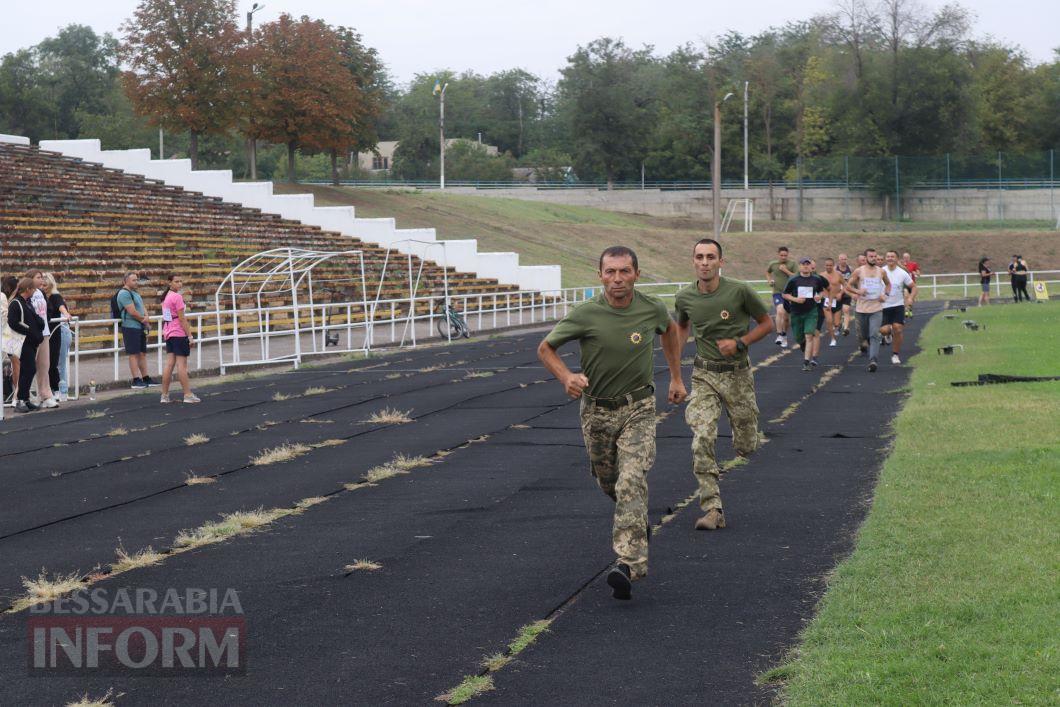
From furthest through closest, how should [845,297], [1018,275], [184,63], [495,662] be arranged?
[184,63] → [1018,275] → [845,297] → [495,662]

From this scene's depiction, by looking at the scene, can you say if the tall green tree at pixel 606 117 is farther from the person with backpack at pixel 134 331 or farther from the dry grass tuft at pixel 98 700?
the dry grass tuft at pixel 98 700

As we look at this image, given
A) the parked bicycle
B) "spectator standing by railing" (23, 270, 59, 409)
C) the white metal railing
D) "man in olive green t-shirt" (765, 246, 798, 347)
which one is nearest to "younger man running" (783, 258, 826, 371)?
"man in olive green t-shirt" (765, 246, 798, 347)

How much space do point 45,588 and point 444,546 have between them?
8.09 ft

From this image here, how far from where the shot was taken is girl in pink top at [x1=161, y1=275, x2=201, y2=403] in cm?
1827

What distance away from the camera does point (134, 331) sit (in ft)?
69.4

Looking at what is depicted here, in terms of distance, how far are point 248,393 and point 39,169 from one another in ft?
82.2

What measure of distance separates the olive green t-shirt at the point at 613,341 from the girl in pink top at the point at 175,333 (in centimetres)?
1200

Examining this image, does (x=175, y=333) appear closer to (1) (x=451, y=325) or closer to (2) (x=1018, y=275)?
(1) (x=451, y=325)

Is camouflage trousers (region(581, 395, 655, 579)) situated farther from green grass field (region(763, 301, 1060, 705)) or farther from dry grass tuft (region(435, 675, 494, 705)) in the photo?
dry grass tuft (region(435, 675, 494, 705))

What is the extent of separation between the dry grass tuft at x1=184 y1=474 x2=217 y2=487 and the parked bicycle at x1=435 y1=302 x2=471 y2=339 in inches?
861

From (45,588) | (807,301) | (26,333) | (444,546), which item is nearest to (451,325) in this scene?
(807,301)

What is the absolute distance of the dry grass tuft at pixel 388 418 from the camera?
1563cm

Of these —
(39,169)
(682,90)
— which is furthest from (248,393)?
(682,90)

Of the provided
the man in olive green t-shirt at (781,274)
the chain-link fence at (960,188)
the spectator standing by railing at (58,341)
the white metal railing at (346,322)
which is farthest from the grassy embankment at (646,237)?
the spectator standing by railing at (58,341)
